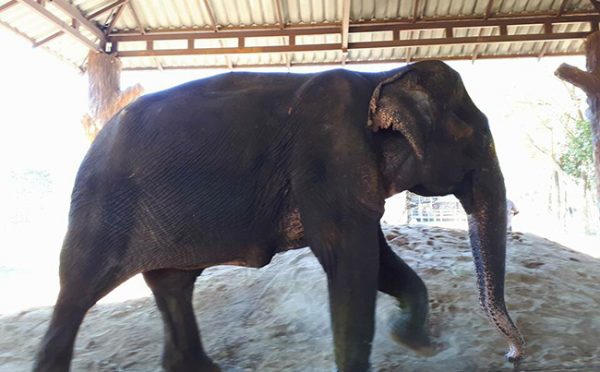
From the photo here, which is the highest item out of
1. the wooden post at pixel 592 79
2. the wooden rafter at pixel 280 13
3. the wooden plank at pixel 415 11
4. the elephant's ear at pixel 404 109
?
the wooden rafter at pixel 280 13

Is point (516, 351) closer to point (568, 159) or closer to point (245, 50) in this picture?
point (245, 50)

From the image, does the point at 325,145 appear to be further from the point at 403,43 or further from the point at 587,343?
the point at 403,43

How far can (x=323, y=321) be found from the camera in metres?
4.37

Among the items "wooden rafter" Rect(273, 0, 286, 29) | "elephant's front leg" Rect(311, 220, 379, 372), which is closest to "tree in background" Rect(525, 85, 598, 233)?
"wooden rafter" Rect(273, 0, 286, 29)

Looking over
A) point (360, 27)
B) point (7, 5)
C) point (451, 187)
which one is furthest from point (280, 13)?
point (451, 187)

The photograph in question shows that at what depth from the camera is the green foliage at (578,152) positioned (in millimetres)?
17359

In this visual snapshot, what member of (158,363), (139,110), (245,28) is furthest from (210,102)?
(245,28)

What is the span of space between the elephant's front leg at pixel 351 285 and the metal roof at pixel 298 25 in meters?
6.54

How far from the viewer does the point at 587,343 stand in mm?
3551

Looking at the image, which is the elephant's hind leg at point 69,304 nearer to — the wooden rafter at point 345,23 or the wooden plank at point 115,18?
the wooden rafter at point 345,23

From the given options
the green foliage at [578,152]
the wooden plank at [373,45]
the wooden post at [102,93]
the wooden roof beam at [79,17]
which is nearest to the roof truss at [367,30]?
the wooden plank at [373,45]

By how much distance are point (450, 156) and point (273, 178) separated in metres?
1.16

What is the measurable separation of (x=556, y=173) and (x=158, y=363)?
23.3 metres

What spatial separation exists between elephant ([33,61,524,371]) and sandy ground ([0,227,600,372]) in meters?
0.36
